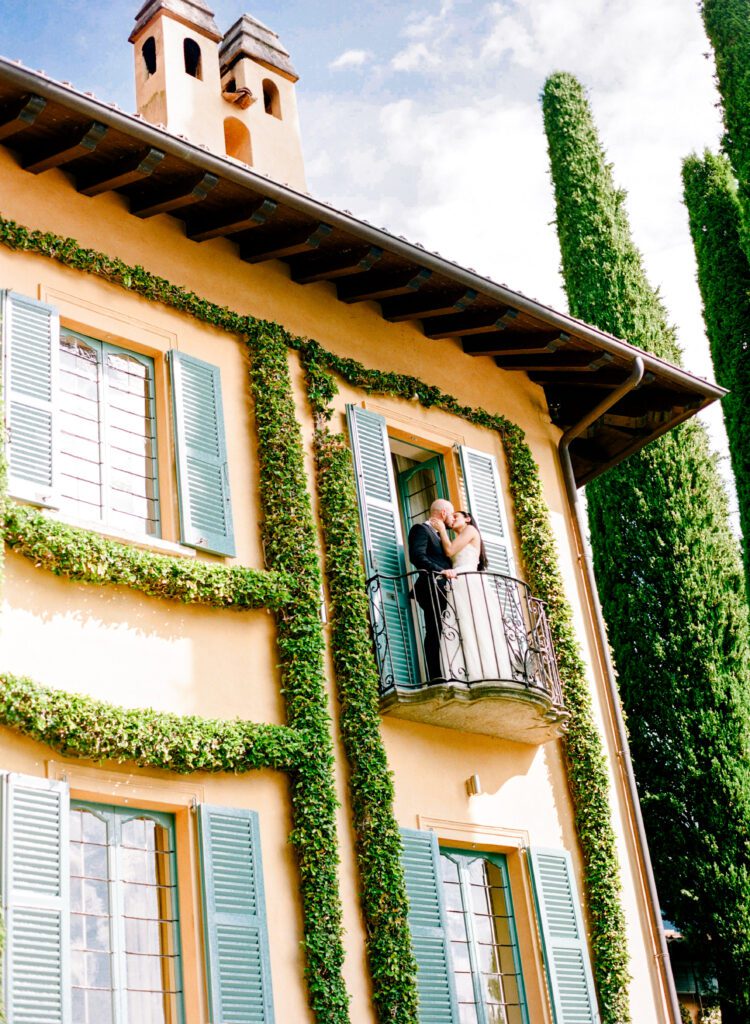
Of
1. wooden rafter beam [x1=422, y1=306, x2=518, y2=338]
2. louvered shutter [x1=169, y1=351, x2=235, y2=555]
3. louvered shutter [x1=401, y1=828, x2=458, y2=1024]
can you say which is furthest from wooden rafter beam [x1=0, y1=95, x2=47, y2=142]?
louvered shutter [x1=401, y1=828, x2=458, y2=1024]

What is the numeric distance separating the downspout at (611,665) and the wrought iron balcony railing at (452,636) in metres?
1.07

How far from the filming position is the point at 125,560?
9.03 m

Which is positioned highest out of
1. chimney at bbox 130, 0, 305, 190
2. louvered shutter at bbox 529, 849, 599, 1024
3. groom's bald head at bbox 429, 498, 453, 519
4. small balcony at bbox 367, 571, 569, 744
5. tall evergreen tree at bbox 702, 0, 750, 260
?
tall evergreen tree at bbox 702, 0, 750, 260

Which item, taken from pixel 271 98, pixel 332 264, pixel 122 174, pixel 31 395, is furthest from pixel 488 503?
pixel 271 98

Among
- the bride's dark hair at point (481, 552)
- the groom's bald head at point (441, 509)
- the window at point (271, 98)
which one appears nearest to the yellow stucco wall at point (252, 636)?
the groom's bald head at point (441, 509)

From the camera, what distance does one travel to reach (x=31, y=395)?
30.3 ft

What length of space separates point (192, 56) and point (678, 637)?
820 cm

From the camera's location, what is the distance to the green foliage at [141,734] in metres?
8.08

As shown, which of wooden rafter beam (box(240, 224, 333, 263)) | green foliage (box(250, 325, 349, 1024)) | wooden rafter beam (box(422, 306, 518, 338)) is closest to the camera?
green foliage (box(250, 325, 349, 1024))

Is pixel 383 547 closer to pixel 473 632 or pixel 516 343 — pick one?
pixel 473 632

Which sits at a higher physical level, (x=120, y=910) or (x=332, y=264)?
(x=332, y=264)

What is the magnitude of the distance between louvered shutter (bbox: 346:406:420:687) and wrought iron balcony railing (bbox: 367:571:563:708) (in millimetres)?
10

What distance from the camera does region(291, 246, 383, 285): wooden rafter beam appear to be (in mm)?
11266

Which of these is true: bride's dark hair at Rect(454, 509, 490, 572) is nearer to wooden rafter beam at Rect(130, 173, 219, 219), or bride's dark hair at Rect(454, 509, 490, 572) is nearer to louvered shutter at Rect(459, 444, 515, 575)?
louvered shutter at Rect(459, 444, 515, 575)
